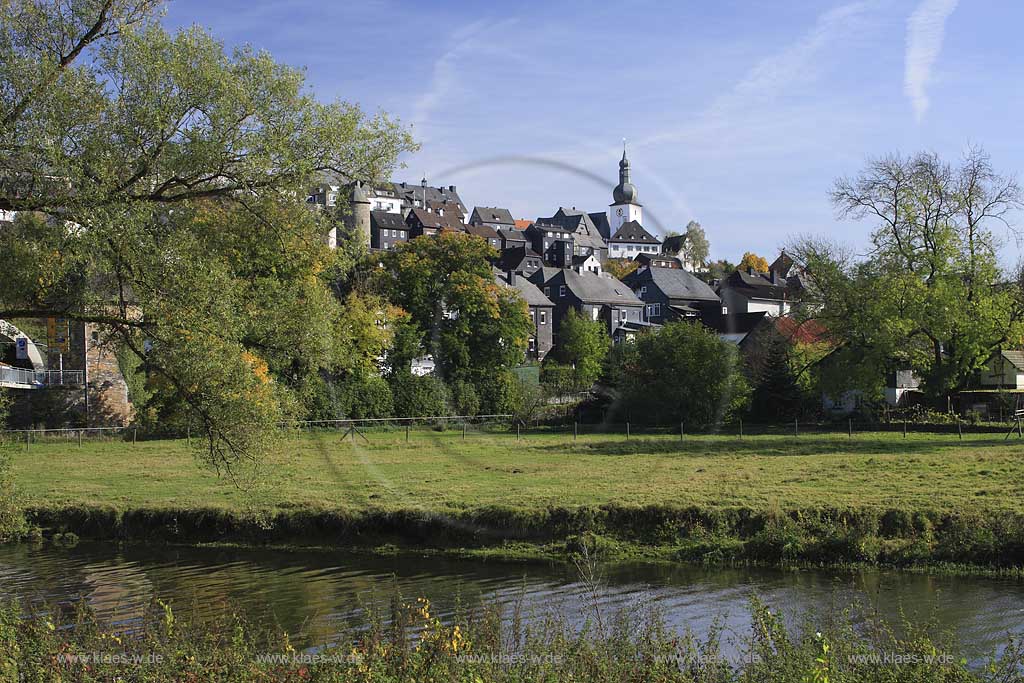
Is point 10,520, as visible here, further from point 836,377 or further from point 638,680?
point 836,377

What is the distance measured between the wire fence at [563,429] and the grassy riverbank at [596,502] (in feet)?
26.1

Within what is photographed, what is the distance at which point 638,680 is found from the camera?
11.2 metres

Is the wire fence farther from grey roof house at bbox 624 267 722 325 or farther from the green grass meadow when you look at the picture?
grey roof house at bbox 624 267 722 325

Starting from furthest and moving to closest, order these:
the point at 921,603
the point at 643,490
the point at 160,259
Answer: the point at 643,490 → the point at 921,603 → the point at 160,259

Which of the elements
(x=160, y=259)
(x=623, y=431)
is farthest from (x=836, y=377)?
(x=160, y=259)

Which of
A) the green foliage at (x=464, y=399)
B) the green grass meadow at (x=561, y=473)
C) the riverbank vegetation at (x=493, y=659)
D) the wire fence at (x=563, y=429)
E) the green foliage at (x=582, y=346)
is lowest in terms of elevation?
the riverbank vegetation at (x=493, y=659)

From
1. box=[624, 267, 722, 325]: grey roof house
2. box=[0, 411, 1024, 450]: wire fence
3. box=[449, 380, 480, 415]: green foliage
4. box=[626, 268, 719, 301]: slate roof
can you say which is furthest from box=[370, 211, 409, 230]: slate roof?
box=[0, 411, 1024, 450]: wire fence

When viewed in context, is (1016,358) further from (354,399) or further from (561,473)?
(561,473)

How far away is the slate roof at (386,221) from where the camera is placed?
91250mm

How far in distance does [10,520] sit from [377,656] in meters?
19.1

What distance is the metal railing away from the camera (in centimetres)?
5266

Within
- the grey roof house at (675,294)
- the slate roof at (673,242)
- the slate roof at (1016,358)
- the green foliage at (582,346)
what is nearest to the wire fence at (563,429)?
the grey roof house at (675,294)

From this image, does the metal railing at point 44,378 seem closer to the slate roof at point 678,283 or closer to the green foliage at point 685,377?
the green foliage at point 685,377

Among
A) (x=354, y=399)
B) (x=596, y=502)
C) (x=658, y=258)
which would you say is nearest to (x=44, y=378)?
(x=354, y=399)
